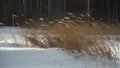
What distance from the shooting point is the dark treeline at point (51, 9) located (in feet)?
62.5

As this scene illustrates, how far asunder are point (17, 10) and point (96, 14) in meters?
4.58

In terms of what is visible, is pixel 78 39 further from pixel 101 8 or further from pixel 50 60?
pixel 101 8

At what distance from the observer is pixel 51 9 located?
20031 millimetres

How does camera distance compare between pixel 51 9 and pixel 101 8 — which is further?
pixel 51 9

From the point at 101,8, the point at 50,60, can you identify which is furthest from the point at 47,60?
the point at 101,8

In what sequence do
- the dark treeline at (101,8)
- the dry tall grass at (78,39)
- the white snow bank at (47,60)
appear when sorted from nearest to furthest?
the white snow bank at (47,60) → the dry tall grass at (78,39) → the dark treeline at (101,8)

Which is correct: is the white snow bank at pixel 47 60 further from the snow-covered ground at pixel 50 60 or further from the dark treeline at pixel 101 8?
the dark treeline at pixel 101 8

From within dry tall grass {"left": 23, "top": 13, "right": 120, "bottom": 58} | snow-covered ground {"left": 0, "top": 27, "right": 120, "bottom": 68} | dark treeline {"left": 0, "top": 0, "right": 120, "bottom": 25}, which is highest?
dry tall grass {"left": 23, "top": 13, "right": 120, "bottom": 58}

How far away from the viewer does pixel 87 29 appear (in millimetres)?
9156

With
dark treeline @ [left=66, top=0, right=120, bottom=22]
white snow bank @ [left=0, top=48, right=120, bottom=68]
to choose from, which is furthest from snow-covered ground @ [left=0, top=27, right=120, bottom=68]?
dark treeline @ [left=66, top=0, right=120, bottom=22]

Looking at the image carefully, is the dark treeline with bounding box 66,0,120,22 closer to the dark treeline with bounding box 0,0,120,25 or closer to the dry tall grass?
the dark treeline with bounding box 0,0,120,25

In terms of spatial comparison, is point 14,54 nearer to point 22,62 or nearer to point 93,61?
point 22,62

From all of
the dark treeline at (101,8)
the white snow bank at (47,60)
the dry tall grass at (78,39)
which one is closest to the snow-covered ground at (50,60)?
the white snow bank at (47,60)

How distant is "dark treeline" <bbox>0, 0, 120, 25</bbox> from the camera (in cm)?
1906
